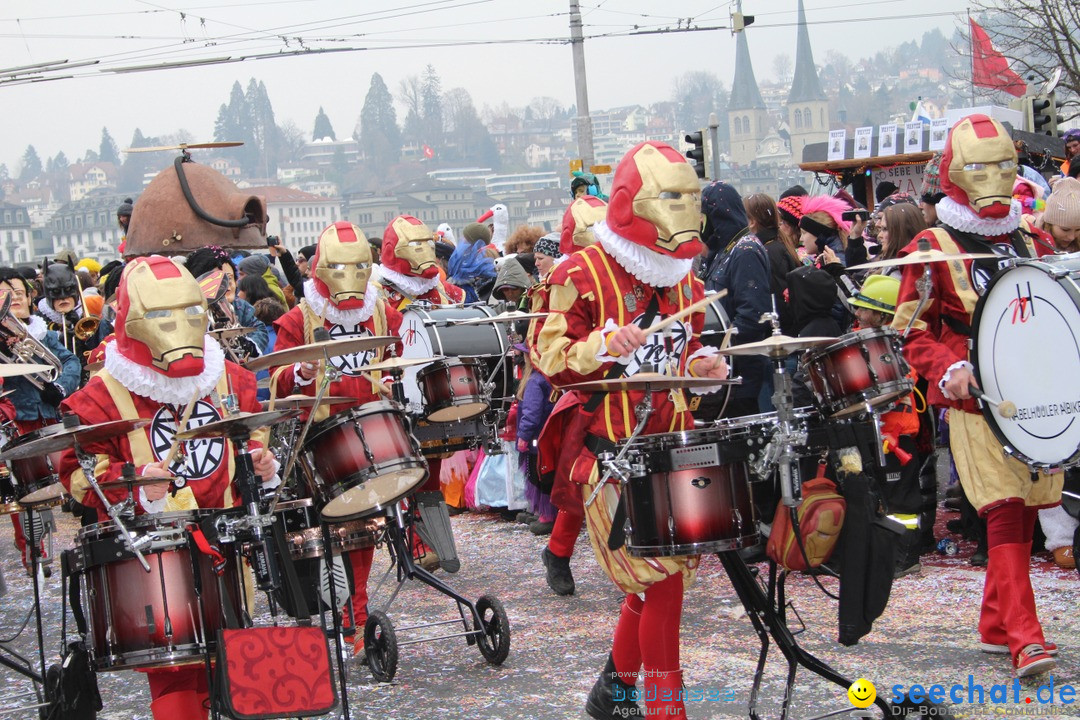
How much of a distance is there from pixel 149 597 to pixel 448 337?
4.17 metres

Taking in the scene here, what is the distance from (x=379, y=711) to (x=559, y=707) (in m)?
0.87

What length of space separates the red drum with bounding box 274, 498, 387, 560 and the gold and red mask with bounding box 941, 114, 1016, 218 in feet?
10.3

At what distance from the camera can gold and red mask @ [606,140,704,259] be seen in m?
5.06

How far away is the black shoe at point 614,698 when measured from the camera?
17.4ft

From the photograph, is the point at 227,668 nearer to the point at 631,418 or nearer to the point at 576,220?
the point at 631,418

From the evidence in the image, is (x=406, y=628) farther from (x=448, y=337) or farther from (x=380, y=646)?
(x=448, y=337)

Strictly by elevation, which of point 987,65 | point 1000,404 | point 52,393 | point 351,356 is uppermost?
point 987,65

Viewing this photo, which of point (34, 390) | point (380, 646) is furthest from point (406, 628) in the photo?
point (34, 390)

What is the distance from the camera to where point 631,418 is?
5133mm

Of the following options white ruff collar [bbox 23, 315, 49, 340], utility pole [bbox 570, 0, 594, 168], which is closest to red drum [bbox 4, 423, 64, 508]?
white ruff collar [bbox 23, 315, 49, 340]

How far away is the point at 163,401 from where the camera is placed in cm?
535

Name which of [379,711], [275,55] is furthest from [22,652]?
[275,55]

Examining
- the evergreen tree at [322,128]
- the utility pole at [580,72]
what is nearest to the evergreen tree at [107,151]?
Result: the evergreen tree at [322,128]

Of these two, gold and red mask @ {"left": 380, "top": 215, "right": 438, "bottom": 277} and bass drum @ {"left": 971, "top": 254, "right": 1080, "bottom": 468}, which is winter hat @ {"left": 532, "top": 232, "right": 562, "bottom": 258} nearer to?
gold and red mask @ {"left": 380, "top": 215, "right": 438, "bottom": 277}
